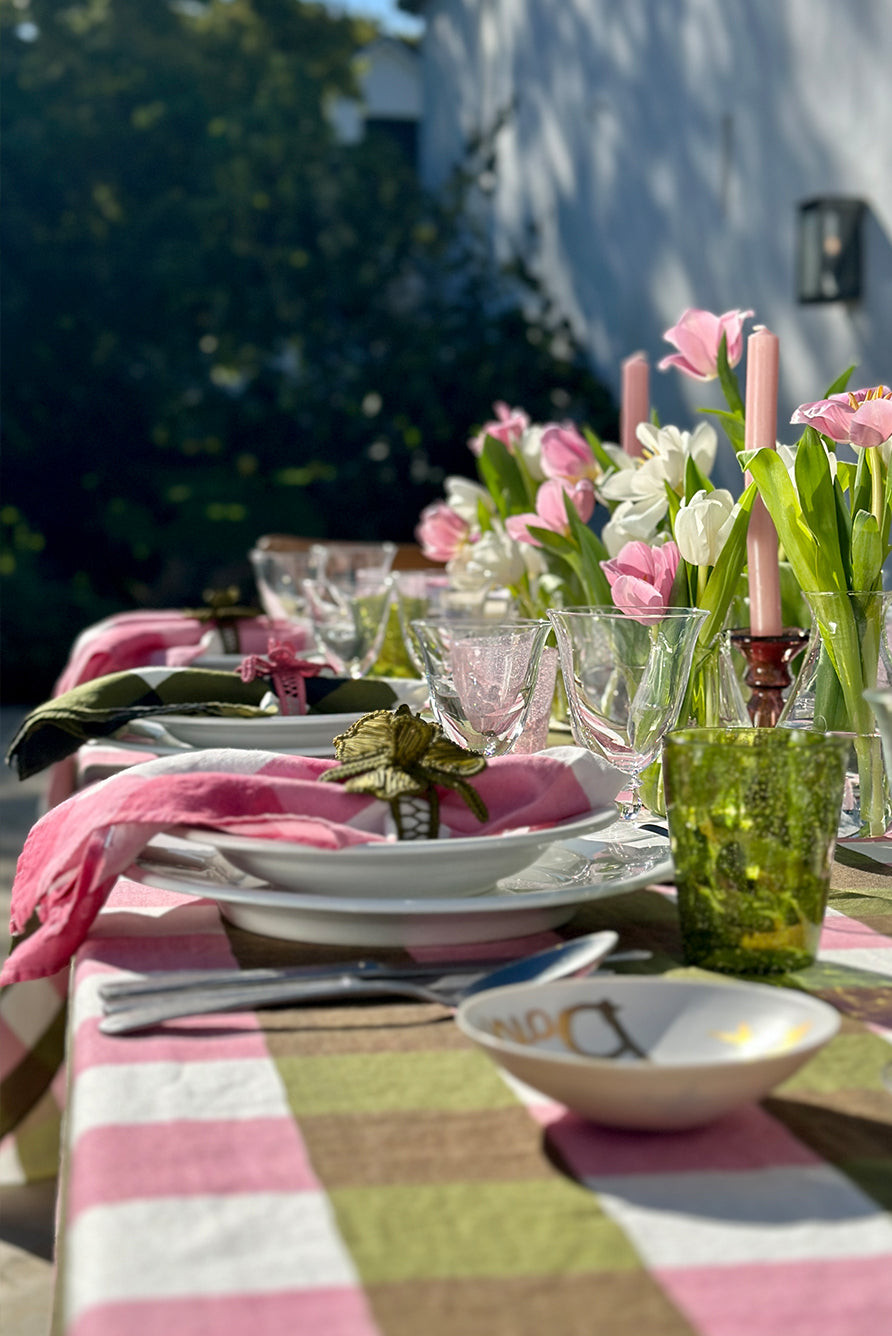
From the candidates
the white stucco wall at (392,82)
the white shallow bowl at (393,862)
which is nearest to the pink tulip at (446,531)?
the white shallow bowl at (393,862)

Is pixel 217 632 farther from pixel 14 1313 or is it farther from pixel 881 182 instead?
pixel 881 182

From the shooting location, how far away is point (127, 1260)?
49 centimetres

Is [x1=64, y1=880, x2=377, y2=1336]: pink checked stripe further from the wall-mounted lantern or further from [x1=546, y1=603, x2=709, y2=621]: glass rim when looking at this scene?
the wall-mounted lantern

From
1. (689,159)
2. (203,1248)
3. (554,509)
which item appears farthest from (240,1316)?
(689,159)

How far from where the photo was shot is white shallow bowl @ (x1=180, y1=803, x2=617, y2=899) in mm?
810

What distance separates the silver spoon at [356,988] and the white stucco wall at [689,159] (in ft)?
10.6

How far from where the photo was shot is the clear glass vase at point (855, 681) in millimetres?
1100

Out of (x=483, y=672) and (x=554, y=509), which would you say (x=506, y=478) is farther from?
(x=483, y=672)

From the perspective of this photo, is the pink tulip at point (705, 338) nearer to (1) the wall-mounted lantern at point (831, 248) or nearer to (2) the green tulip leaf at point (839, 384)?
(2) the green tulip leaf at point (839, 384)

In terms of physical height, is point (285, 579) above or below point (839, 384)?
below

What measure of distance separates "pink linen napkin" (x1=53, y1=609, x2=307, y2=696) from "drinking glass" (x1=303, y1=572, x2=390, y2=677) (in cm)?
20

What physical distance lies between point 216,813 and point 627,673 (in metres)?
0.33

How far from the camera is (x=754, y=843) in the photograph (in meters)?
0.77

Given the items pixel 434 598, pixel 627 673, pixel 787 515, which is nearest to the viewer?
pixel 627 673
